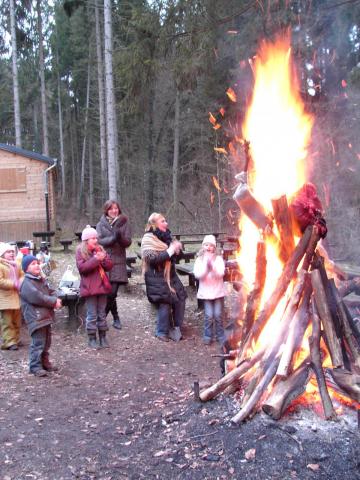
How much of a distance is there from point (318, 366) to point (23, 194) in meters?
16.9

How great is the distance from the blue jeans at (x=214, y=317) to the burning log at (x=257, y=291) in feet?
7.46

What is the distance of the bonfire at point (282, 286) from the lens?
4027 millimetres

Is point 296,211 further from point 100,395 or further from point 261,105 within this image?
point 100,395

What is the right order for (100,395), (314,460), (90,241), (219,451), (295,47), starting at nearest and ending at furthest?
(314,460) → (219,451) → (100,395) → (90,241) → (295,47)

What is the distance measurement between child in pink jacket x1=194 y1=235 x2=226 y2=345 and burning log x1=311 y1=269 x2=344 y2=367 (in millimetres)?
2840

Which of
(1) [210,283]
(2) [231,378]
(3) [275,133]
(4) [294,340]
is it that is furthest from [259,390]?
(1) [210,283]

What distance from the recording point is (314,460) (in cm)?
343

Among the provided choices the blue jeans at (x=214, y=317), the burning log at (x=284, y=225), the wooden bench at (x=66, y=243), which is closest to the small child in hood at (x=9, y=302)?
the blue jeans at (x=214, y=317)

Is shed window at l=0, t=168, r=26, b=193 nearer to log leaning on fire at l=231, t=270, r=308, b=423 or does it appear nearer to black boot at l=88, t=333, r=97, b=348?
black boot at l=88, t=333, r=97, b=348

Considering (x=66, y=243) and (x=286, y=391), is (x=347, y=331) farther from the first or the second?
(x=66, y=243)

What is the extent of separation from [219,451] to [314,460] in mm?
719

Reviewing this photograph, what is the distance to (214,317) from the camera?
7.33m

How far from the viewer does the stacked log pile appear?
12.9 feet

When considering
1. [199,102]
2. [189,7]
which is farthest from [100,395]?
[199,102]
